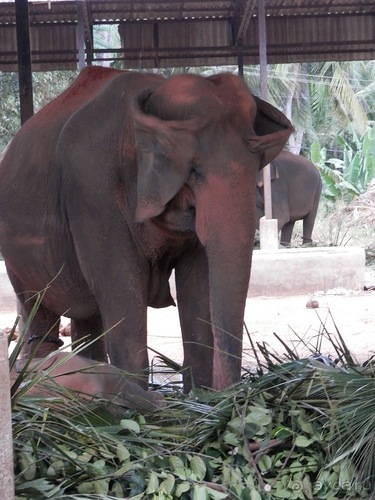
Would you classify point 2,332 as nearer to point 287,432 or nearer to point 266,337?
point 287,432

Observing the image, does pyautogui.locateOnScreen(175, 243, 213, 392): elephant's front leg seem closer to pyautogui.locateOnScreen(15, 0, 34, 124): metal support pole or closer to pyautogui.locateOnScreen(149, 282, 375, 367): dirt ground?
pyautogui.locateOnScreen(149, 282, 375, 367): dirt ground

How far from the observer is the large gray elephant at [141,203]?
4.66 metres

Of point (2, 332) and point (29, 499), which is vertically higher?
point (2, 332)

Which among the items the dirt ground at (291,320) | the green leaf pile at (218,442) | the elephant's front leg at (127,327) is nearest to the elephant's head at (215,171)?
the green leaf pile at (218,442)

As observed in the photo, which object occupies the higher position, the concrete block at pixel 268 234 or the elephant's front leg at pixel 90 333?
the elephant's front leg at pixel 90 333

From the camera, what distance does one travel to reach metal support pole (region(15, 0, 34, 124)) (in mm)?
8453

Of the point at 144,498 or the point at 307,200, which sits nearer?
the point at 144,498

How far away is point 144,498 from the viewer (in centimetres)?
336

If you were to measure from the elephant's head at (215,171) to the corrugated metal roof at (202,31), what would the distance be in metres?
9.67

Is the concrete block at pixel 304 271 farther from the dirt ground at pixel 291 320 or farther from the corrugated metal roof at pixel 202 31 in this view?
the corrugated metal roof at pixel 202 31

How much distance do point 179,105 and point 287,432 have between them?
1764mm

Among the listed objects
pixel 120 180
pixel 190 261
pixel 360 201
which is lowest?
pixel 360 201

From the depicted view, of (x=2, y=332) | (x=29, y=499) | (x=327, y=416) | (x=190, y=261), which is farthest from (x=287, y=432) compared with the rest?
(x=190, y=261)

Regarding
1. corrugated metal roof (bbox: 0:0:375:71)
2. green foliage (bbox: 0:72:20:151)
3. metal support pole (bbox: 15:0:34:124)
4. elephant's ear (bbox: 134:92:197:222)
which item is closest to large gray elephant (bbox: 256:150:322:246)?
corrugated metal roof (bbox: 0:0:375:71)
